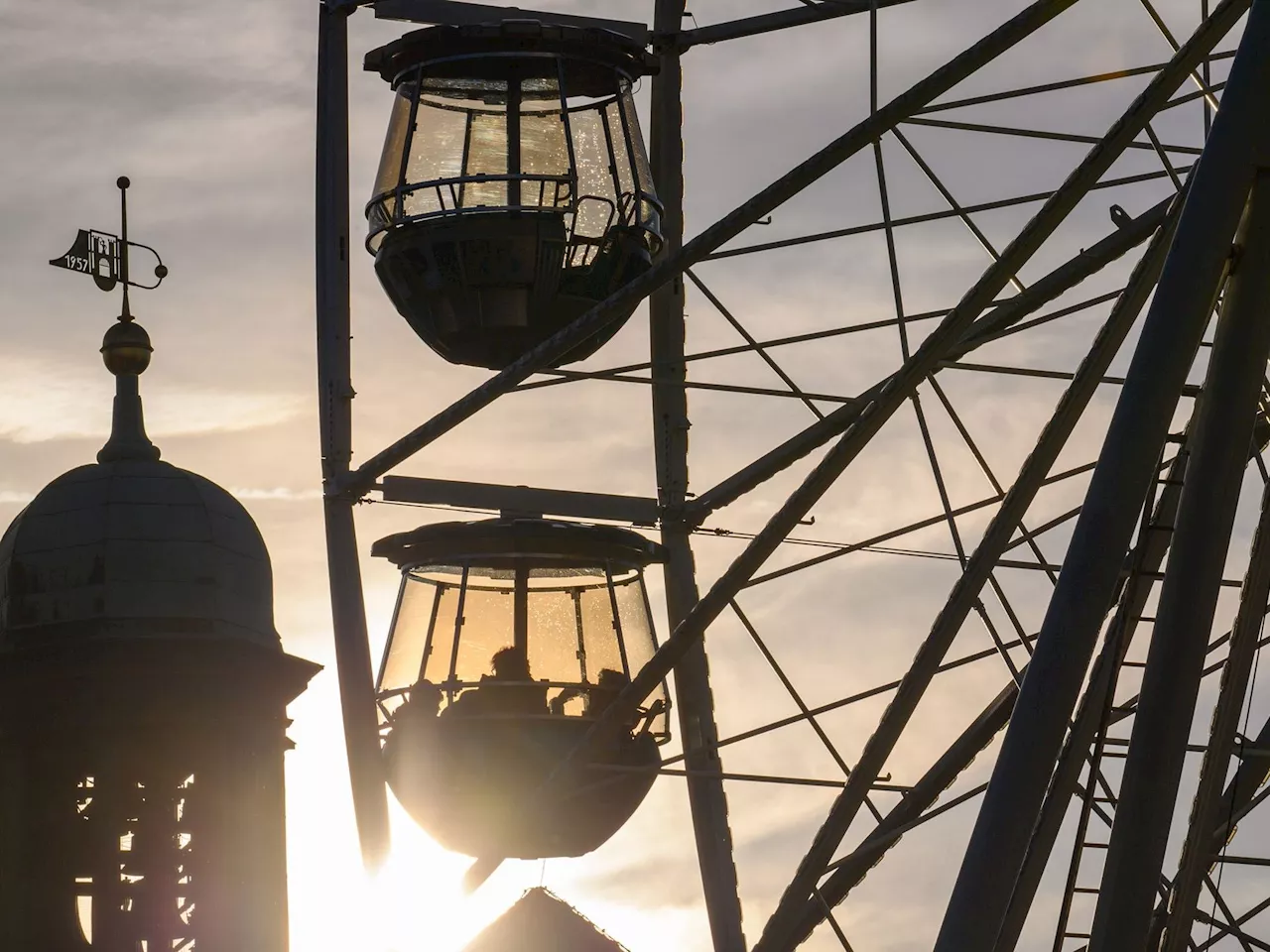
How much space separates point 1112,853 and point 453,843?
10560 millimetres

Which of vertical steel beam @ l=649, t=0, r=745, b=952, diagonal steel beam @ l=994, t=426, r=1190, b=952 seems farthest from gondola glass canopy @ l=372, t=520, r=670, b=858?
diagonal steel beam @ l=994, t=426, r=1190, b=952

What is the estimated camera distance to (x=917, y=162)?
3231 cm

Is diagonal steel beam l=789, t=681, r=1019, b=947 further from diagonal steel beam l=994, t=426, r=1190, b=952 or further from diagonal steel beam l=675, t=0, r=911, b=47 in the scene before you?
diagonal steel beam l=675, t=0, r=911, b=47

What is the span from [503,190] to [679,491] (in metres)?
3.62

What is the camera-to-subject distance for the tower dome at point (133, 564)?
46.2 metres

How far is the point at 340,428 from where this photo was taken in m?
33.4

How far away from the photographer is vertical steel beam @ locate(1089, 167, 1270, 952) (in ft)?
81.0

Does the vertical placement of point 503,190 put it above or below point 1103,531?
above

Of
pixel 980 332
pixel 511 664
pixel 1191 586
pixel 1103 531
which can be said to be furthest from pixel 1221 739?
pixel 511 664

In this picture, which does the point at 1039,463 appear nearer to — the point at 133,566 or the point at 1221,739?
the point at 1221,739

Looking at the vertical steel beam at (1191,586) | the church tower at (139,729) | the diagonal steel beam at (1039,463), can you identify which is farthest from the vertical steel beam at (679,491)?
the church tower at (139,729)

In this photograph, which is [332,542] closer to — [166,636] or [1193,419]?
[1193,419]

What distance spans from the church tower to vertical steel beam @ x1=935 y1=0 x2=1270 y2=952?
2240 cm

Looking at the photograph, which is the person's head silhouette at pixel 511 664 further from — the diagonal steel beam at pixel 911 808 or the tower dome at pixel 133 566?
the tower dome at pixel 133 566
